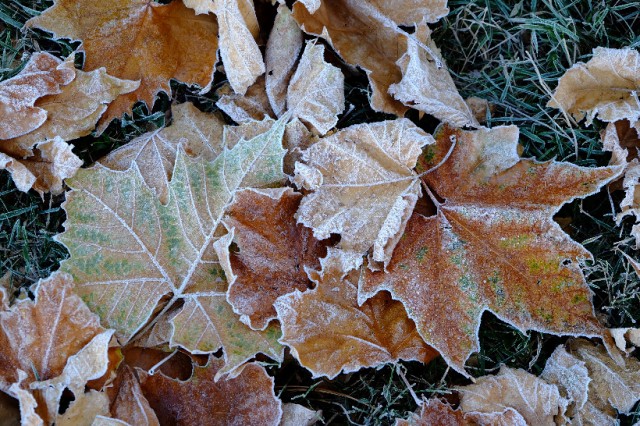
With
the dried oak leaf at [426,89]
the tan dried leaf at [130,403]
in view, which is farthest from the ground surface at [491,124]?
the tan dried leaf at [130,403]

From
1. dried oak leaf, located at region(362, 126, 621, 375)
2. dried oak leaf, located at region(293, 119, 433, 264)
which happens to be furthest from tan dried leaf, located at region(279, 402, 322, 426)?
dried oak leaf, located at region(293, 119, 433, 264)

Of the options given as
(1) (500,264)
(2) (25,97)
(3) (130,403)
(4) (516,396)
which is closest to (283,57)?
(2) (25,97)

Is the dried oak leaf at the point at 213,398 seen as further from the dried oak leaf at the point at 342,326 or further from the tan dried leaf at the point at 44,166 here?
the tan dried leaf at the point at 44,166

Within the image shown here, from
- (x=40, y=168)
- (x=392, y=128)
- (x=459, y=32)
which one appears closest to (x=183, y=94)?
(x=40, y=168)

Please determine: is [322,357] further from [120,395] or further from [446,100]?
[446,100]

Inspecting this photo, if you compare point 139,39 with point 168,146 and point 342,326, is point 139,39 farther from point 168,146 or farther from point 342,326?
point 342,326

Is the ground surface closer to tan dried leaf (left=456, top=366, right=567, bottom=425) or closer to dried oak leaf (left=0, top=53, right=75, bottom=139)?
tan dried leaf (left=456, top=366, right=567, bottom=425)

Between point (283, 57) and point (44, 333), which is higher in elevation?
point (283, 57)
